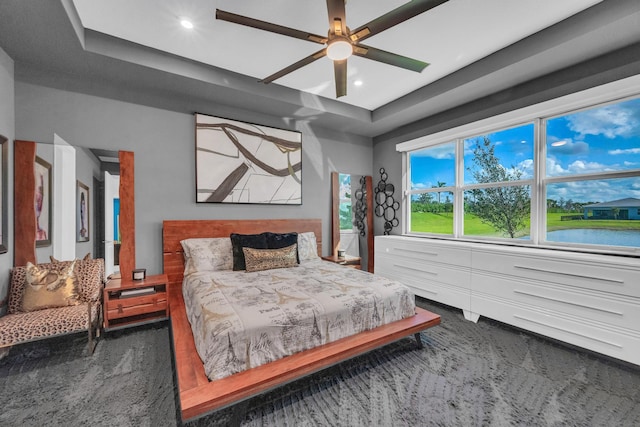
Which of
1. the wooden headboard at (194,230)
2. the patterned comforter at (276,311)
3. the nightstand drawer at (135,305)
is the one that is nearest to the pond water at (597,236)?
the patterned comforter at (276,311)

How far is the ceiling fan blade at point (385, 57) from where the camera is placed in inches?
76.9

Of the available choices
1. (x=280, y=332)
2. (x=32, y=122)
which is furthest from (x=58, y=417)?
(x=32, y=122)

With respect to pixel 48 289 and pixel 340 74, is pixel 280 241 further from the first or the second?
pixel 48 289

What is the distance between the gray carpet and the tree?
4.49 feet

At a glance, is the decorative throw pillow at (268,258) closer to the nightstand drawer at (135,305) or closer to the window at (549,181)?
the nightstand drawer at (135,305)

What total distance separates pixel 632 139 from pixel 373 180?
10.2ft

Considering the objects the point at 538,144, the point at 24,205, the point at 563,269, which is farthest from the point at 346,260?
the point at 24,205

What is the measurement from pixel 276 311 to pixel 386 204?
3337 millimetres

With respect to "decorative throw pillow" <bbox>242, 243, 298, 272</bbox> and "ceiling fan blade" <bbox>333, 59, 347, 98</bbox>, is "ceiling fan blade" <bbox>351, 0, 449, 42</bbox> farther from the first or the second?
"decorative throw pillow" <bbox>242, 243, 298, 272</bbox>

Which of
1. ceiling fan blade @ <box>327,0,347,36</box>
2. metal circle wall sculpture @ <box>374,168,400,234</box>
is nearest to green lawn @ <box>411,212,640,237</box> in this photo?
metal circle wall sculpture @ <box>374,168,400,234</box>

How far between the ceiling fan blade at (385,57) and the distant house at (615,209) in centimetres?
223

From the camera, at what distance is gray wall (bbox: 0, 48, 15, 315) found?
228cm

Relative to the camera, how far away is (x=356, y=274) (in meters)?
2.78

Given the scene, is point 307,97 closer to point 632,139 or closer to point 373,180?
point 373,180
